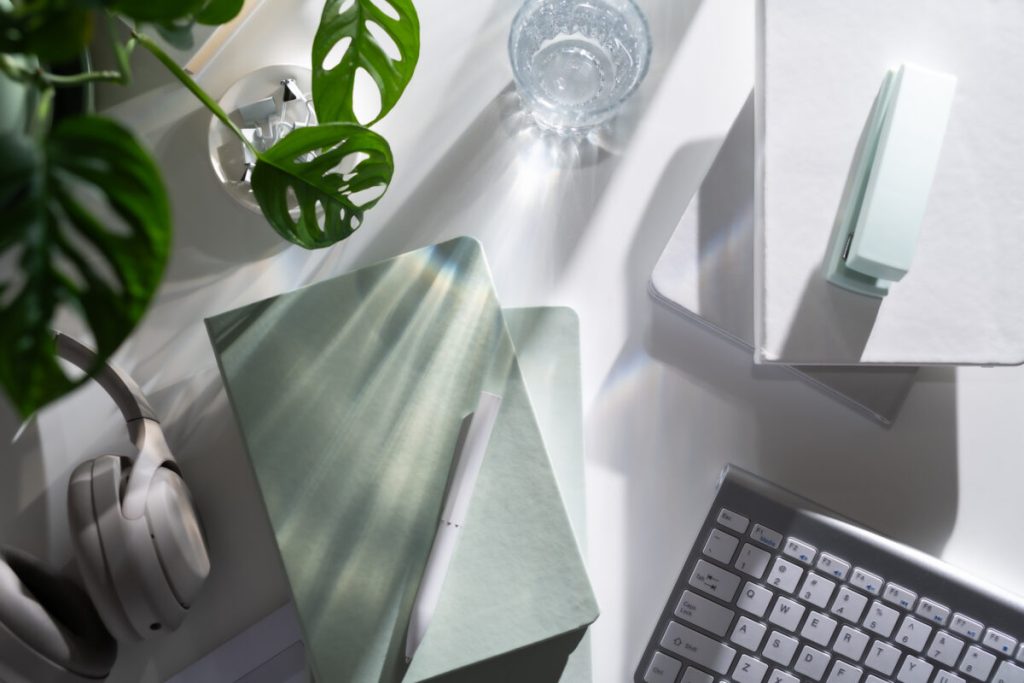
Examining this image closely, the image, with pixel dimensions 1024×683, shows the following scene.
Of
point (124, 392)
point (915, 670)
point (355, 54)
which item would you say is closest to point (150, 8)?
point (355, 54)

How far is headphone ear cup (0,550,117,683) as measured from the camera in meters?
0.41

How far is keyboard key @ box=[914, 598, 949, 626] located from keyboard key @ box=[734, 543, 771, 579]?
86mm

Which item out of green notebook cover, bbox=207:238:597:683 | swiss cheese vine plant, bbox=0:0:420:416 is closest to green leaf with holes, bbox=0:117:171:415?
swiss cheese vine plant, bbox=0:0:420:416

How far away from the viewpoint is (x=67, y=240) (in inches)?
9.4

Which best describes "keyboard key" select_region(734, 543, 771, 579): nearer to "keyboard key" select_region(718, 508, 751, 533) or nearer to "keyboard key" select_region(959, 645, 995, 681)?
"keyboard key" select_region(718, 508, 751, 533)

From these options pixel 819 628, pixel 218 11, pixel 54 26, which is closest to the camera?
pixel 54 26

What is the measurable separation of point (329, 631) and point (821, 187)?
321 millimetres

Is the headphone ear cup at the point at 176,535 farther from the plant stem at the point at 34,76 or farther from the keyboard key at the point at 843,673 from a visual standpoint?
the keyboard key at the point at 843,673

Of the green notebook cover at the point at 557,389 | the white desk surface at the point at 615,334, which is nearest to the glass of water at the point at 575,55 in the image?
the white desk surface at the point at 615,334

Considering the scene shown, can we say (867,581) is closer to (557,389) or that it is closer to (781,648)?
(781,648)

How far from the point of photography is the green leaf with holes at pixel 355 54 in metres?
0.39

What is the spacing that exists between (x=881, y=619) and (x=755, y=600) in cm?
7

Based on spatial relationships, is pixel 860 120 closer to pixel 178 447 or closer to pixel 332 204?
pixel 332 204

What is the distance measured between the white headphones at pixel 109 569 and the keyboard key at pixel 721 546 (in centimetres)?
27
